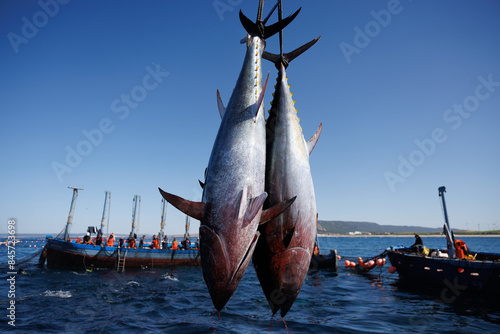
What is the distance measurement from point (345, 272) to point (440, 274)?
13.1 m

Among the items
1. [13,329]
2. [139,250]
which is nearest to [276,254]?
[13,329]

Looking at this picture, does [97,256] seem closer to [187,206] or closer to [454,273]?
[187,206]

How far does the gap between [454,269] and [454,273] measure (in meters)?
0.32

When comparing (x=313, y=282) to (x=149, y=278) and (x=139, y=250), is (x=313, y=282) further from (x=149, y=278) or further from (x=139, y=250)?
(x=139, y=250)

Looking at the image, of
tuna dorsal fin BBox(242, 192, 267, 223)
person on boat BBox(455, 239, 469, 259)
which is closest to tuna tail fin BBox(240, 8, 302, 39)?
tuna dorsal fin BBox(242, 192, 267, 223)

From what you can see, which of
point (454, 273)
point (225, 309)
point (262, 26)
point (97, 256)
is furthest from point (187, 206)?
point (97, 256)

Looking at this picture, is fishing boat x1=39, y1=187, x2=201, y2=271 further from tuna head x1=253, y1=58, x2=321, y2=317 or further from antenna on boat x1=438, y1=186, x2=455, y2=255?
tuna head x1=253, y1=58, x2=321, y2=317

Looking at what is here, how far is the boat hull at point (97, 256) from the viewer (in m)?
26.0

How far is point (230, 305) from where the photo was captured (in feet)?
51.6

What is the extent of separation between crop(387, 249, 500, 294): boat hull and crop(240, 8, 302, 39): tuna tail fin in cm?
1866

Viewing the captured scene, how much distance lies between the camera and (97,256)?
26.6 m

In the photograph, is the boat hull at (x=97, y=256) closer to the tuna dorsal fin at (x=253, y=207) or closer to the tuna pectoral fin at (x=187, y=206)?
the tuna pectoral fin at (x=187, y=206)

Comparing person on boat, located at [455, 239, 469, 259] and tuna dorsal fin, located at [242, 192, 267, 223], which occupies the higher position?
tuna dorsal fin, located at [242, 192, 267, 223]

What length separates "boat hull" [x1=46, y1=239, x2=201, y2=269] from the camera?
26.0 metres
